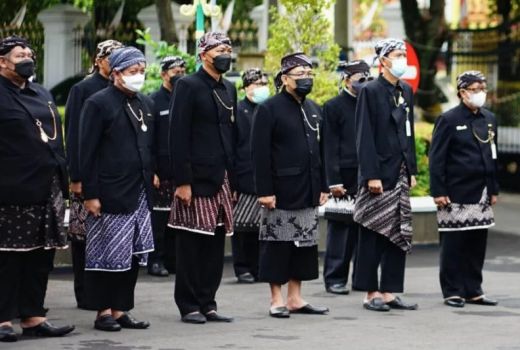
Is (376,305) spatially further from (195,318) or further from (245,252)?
(245,252)

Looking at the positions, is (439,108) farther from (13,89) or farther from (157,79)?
(13,89)

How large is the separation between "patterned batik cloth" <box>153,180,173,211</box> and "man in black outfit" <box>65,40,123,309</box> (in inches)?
102

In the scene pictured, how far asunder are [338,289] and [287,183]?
189cm

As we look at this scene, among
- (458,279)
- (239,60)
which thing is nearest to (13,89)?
(458,279)

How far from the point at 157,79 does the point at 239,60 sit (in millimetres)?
7524

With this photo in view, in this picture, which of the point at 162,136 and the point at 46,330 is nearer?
the point at 46,330

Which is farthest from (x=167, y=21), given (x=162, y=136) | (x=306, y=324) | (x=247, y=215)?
(x=306, y=324)

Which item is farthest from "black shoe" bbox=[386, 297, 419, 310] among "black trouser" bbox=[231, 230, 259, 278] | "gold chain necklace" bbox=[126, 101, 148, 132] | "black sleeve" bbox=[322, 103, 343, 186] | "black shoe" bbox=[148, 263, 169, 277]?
"black shoe" bbox=[148, 263, 169, 277]

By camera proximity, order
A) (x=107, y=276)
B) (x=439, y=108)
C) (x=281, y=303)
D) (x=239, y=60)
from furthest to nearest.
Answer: (x=439, y=108), (x=239, y=60), (x=281, y=303), (x=107, y=276)

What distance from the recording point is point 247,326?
12.6 metres

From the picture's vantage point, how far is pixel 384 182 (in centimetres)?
1357

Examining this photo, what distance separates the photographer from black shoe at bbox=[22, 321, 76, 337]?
39.3 feet

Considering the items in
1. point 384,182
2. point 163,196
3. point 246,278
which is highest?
point 384,182

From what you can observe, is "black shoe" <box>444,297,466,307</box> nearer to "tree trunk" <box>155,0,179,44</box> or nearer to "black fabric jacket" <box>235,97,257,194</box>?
"black fabric jacket" <box>235,97,257,194</box>
